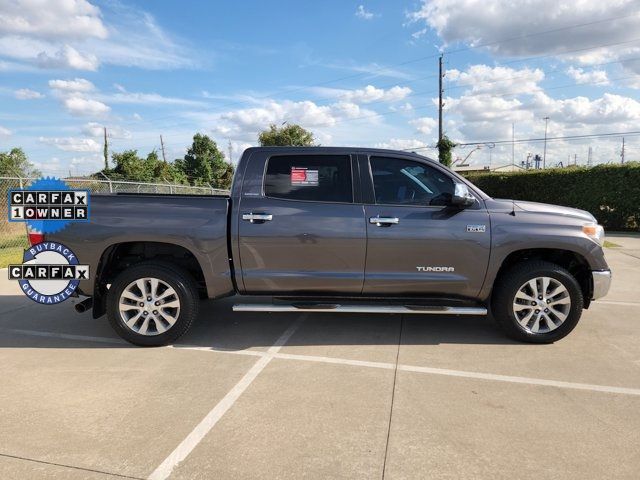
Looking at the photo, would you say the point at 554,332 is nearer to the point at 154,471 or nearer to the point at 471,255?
the point at 471,255

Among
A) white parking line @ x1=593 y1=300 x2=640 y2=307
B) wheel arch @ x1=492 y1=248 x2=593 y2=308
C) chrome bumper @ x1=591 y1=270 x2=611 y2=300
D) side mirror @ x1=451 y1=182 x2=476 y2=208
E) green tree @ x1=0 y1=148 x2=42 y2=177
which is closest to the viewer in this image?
side mirror @ x1=451 y1=182 x2=476 y2=208

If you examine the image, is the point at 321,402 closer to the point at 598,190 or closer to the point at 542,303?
the point at 542,303

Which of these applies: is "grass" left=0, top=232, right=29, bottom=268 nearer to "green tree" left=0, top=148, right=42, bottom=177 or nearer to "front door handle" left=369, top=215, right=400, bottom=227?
"front door handle" left=369, top=215, right=400, bottom=227

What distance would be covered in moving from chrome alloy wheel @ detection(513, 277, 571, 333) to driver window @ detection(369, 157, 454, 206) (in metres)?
1.20

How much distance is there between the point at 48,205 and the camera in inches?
190

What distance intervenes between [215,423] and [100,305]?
2.36 metres

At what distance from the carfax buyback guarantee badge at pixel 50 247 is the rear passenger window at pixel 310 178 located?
5.98ft

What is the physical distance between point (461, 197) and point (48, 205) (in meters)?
4.06

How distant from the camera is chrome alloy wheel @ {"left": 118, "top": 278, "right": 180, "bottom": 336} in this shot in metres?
4.62

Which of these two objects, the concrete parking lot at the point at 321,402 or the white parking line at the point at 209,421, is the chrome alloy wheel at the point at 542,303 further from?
the white parking line at the point at 209,421

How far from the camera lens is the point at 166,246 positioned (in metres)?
4.84

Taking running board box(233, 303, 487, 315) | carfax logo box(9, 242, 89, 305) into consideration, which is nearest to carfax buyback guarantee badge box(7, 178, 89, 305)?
carfax logo box(9, 242, 89, 305)

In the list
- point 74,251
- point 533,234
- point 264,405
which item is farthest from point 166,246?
point 533,234

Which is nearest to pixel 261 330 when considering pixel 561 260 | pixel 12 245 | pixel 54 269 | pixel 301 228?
pixel 301 228
